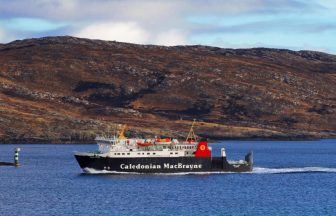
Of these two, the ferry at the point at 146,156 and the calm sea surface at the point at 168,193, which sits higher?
the ferry at the point at 146,156

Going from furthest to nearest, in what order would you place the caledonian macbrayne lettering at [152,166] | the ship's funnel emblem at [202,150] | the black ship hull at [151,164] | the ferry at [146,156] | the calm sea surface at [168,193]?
the ship's funnel emblem at [202,150], the caledonian macbrayne lettering at [152,166], the black ship hull at [151,164], the ferry at [146,156], the calm sea surface at [168,193]

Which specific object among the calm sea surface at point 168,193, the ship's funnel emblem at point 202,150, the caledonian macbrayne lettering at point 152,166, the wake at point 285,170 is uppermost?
the ship's funnel emblem at point 202,150

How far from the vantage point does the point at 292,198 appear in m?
112

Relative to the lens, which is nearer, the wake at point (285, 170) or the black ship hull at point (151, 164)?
the black ship hull at point (151, 164)

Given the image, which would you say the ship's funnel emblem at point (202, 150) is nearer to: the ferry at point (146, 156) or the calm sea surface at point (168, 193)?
the ferry at point (146, 156)

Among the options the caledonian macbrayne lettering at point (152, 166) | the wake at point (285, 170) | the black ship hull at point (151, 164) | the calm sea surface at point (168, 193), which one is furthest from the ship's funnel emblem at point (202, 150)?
the wake at point (285, 170)

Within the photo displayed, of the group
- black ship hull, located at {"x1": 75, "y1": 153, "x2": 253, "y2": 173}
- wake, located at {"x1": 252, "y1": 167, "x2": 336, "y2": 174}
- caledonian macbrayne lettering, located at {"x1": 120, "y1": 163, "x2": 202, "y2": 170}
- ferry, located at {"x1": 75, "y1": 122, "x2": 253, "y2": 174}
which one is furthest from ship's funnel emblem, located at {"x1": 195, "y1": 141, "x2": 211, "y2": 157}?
wake, located at {"x1": 252, "y1": 167, "x2": 336, "y2": 174}

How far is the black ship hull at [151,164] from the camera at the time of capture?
443 ft

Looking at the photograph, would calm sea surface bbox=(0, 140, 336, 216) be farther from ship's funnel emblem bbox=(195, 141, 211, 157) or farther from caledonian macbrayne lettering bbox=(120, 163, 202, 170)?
ship's funnel emblem bbox=(195, 141, 211, 157)

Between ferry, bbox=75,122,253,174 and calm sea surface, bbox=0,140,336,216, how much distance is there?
7.20 feet

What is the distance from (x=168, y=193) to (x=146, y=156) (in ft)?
69.6

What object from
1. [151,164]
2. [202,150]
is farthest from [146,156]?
[202,150]

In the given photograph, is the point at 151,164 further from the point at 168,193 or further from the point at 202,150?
the point at 168,193

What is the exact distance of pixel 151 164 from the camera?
445 ft
